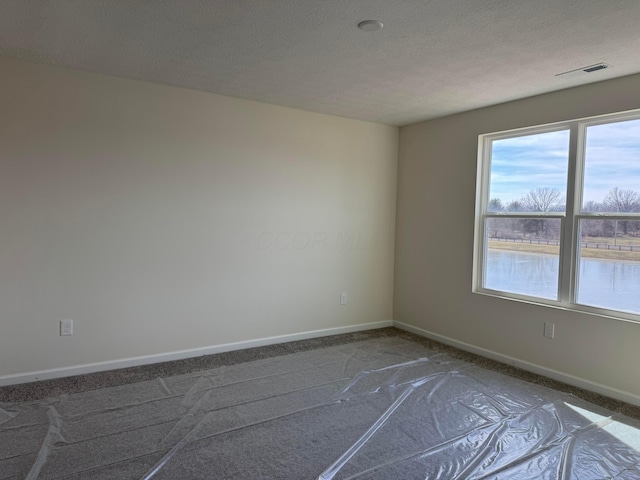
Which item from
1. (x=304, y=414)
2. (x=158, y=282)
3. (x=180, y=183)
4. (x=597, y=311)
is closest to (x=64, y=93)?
(x=180, y=183)

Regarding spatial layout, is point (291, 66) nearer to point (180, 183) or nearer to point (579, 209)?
point (180, 183)

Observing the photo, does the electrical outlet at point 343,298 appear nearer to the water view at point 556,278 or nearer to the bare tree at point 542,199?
the water view at point 556,278

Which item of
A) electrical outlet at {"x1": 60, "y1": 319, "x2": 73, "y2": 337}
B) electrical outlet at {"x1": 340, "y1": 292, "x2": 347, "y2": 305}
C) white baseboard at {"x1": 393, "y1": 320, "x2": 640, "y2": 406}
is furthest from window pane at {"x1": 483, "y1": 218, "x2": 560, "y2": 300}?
electrical outlet at {"x1": 60, "y1": 319, "x2": 73, "y2": 337}

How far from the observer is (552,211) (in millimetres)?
3613

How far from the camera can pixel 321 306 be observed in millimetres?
4551

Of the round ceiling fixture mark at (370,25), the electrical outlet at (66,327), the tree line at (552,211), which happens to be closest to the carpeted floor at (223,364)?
the electrical outlet at (66,327)

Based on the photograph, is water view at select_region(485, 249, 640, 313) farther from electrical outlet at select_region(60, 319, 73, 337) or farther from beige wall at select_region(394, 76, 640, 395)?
electrical outlet at select_region(60, 319, 73, 337)

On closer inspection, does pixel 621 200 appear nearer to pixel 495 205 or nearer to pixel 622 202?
pixel 622 202

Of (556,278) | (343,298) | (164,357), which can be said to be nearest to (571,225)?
(556,278)

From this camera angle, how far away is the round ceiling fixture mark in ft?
7.57

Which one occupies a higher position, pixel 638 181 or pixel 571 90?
pixel 571 90

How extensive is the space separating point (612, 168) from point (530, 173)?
676 millimetres

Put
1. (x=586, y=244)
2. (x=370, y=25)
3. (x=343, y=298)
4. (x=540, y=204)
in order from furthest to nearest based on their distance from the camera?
(x=343, y=298) → (x=540, y=204) → (x=586, y=244) → (x=370, y=25)

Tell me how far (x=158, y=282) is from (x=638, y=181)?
385cm
